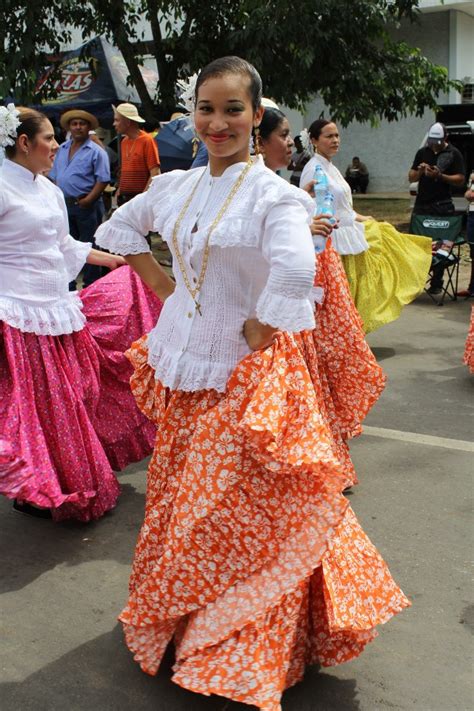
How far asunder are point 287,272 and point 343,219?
205 inches

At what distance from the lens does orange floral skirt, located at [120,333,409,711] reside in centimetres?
275

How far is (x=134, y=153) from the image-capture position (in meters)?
11.5

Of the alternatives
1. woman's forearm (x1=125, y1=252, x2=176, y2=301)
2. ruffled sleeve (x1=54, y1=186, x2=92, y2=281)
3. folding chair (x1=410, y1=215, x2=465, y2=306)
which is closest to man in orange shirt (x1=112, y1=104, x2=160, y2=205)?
folding chair (x1=410, y1=215, x2=465, y2=306)

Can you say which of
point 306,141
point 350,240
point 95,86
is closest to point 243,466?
point 306,141

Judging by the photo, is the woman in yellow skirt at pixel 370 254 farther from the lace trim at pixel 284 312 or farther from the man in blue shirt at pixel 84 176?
the lace trim at pixel 284 312

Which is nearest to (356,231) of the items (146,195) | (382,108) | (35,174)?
(35,174)

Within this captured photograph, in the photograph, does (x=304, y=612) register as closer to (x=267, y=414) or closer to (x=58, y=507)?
(x=267, y=414)

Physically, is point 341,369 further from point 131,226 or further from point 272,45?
point 272,45

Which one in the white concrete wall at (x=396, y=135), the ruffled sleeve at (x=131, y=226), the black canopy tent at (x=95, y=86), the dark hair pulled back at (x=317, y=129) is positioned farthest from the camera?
the white concrete wall at (x=396, y=135)

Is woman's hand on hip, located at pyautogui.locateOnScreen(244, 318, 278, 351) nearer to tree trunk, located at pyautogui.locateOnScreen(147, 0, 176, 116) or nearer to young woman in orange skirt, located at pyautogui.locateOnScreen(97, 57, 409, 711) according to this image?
young woman in orange skirt, located at pyautogui.locateOnScreen(97, 57, 409, 711)

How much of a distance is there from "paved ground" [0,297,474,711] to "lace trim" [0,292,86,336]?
3.15 feet

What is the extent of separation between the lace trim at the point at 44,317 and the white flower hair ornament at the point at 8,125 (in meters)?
0.75

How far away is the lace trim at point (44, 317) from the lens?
4.43 meters

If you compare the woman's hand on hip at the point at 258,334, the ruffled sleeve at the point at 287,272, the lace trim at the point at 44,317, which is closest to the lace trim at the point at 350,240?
the lace trim at the point at 44,317
